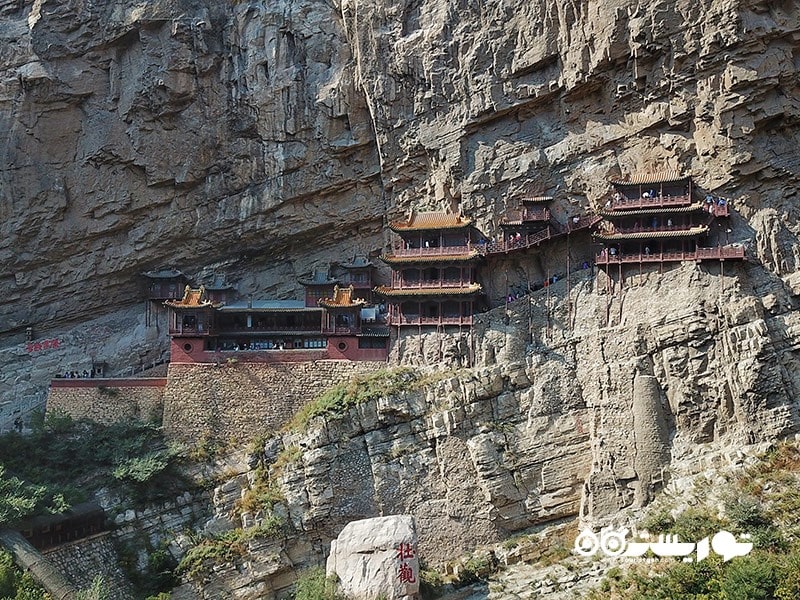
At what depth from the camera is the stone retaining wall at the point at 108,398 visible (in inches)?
1296

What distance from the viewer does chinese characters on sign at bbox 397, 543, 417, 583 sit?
24250mm

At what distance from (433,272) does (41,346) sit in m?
16.7

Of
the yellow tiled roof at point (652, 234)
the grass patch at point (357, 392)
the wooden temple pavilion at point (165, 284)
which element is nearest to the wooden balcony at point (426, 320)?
the grass patch at point (357, 392)

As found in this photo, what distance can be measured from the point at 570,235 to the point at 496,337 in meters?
4.78

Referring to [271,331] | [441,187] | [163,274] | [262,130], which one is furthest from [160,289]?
[441,187]

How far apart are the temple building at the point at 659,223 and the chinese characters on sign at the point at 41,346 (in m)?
22.4

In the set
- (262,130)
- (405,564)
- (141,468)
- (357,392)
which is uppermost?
(262,130)

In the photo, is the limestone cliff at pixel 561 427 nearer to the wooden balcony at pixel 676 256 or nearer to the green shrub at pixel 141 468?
the wooden balcony at pixel 676 256

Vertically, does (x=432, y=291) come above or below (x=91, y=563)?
above

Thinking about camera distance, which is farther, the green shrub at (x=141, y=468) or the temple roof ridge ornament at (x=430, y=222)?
the temple roof ridge ornament at (x=430, y=222)

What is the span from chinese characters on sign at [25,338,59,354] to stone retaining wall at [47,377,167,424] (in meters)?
4.52

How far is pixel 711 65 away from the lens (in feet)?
98.8

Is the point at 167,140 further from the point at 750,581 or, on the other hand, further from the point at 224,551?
the point at 750,581
